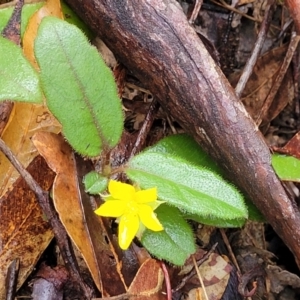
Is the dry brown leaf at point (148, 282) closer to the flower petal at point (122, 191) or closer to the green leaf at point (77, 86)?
the flower petal at point (122, 191)

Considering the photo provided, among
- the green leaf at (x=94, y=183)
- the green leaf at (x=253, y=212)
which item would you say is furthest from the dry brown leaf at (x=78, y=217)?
the green leaf at (x=253, y=212)

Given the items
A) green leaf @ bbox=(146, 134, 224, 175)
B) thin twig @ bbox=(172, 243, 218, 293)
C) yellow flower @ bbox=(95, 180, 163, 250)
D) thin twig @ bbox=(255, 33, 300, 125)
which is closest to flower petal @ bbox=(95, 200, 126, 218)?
yellow flower @ bbox=(95, 180, 163, 250)

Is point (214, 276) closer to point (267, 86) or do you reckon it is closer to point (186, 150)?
point (186, 150)

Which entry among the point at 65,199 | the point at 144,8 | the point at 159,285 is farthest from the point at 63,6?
the point at 159,285

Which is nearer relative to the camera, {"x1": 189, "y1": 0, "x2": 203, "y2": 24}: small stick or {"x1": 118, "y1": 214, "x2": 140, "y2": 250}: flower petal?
{"x1": 118, "y1": 214, "x2": 140, "y2": 250}: flower petal

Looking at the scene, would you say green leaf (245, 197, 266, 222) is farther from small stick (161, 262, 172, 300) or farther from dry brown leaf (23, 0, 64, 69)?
dry brown leaf (23, 0, 64, 69)

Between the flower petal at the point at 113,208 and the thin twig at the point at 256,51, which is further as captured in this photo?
the thin twig at the point at 256,51

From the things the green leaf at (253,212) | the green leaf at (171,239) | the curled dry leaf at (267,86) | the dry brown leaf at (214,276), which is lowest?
the dry brown leaf at (214,276)
